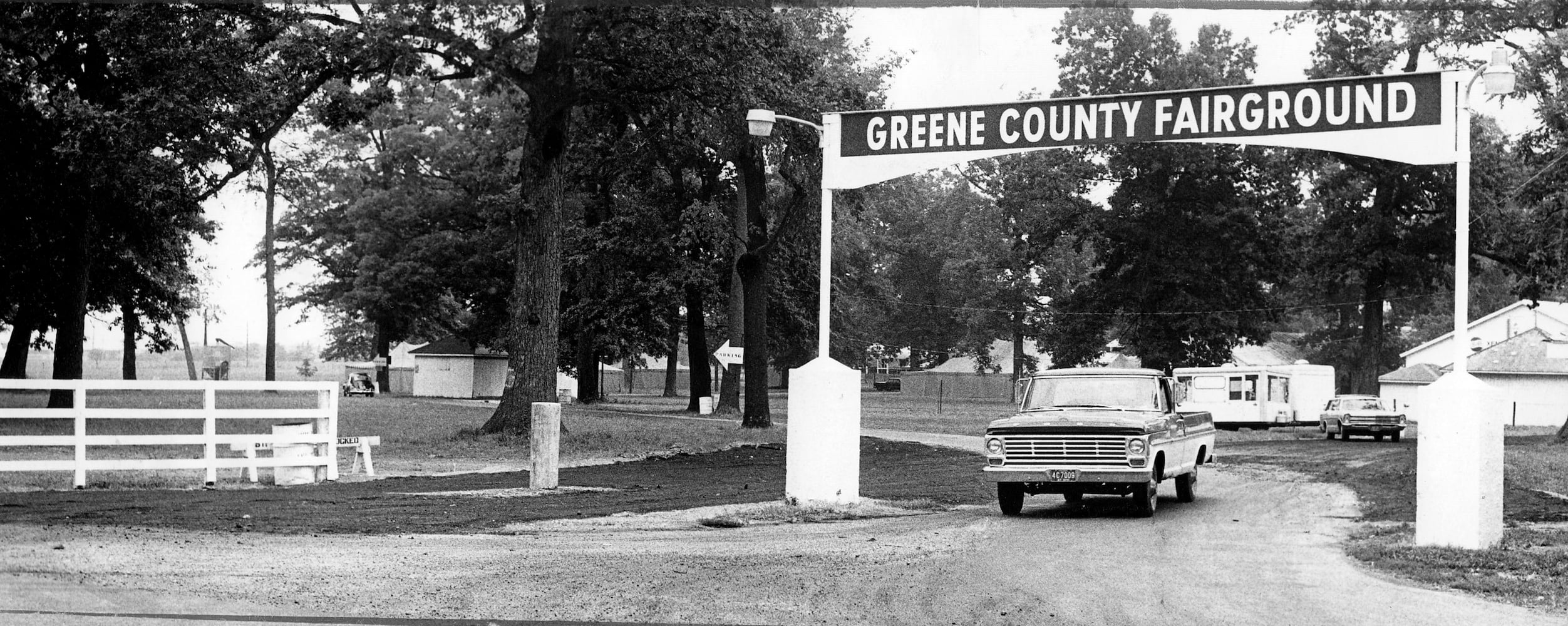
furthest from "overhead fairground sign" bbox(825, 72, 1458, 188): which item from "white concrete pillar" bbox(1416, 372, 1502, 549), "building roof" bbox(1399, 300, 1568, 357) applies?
"building roof" bbox(1399, 300, 1568, 357)

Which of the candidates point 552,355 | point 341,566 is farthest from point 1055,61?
point 341,566

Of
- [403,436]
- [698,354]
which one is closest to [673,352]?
[698,354]

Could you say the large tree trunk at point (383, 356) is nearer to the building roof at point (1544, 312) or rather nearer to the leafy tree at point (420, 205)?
the leafy tree at point (420, 205)

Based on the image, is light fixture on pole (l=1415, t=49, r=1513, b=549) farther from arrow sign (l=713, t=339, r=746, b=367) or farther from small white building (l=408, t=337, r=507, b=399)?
small white building (l=408, t=337, r=507, b=399)

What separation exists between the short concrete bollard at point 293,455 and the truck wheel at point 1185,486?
1188cm

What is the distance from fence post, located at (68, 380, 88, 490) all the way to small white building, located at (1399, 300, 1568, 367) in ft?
242

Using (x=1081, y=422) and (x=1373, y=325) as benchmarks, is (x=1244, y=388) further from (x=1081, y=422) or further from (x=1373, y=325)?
(x=1081, y=422)

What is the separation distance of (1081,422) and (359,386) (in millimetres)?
78481

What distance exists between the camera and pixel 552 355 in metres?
31.8

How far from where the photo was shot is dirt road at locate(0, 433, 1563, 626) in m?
10.2

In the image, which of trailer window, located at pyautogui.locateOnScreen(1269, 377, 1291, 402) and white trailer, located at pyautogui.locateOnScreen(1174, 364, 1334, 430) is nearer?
white trailer, located at pyautogui.locateOnScreen(1174, 364, 1334, 430)

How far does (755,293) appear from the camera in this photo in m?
46.1

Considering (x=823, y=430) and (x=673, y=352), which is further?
(x=673, y=352)

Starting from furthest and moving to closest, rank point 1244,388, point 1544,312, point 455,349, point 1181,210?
point 455,349 → point 1544,312 → point 1181,210 → point 1244,388
